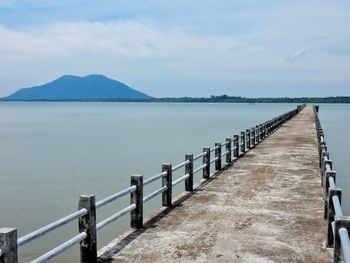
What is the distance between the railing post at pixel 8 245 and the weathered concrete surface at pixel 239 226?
2362 mm

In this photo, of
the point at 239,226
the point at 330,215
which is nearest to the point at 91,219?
the point at 239,226

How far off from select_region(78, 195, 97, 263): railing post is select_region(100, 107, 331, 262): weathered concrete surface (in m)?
0.35

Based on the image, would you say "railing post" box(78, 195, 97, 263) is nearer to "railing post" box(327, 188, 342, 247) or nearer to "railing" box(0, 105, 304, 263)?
"railing" box(0, 105, 304, 263)

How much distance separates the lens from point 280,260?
23.8 ft

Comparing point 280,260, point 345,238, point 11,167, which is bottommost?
point 11,167

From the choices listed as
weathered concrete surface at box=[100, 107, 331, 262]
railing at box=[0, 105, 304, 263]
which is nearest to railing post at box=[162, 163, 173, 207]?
railing at box=[0, 105, 304, 263]

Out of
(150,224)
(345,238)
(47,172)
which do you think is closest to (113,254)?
(150,224)

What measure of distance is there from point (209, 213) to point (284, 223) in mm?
1785

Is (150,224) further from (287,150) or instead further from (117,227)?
(287,150)

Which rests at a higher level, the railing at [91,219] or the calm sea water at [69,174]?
the railing at [91,219]

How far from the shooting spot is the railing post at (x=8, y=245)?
5.04m

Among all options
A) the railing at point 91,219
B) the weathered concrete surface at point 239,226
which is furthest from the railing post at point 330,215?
the railing at point 91,219

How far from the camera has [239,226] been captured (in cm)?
919

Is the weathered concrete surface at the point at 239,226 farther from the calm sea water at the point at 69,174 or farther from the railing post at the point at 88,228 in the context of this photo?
the calm sea water at the point at 69,174
